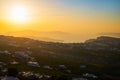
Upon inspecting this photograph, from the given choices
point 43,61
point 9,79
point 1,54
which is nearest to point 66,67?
point 43,61

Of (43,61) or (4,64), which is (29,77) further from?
(43,61)

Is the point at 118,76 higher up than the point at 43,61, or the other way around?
the point at 43,61

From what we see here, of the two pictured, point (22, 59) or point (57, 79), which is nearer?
point (57, 79)

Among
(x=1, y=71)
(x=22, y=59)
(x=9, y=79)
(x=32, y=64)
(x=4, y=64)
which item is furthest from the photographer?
(x=22, y=59)

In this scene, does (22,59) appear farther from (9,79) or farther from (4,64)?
(9,79)

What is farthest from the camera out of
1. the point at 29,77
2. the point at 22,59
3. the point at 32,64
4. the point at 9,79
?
the point at 22,59

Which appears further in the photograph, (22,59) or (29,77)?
(22,59)

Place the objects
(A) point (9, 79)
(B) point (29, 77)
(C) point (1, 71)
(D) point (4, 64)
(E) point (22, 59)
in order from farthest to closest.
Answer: (E) point (22, 59), (D) point (4, 64), (C) point (1, 71), (B) point (29, 77), (A) point (9, 79)

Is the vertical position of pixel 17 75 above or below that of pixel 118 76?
above

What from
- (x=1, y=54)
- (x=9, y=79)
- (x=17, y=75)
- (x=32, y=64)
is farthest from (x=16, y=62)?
(x=9, y=79)
